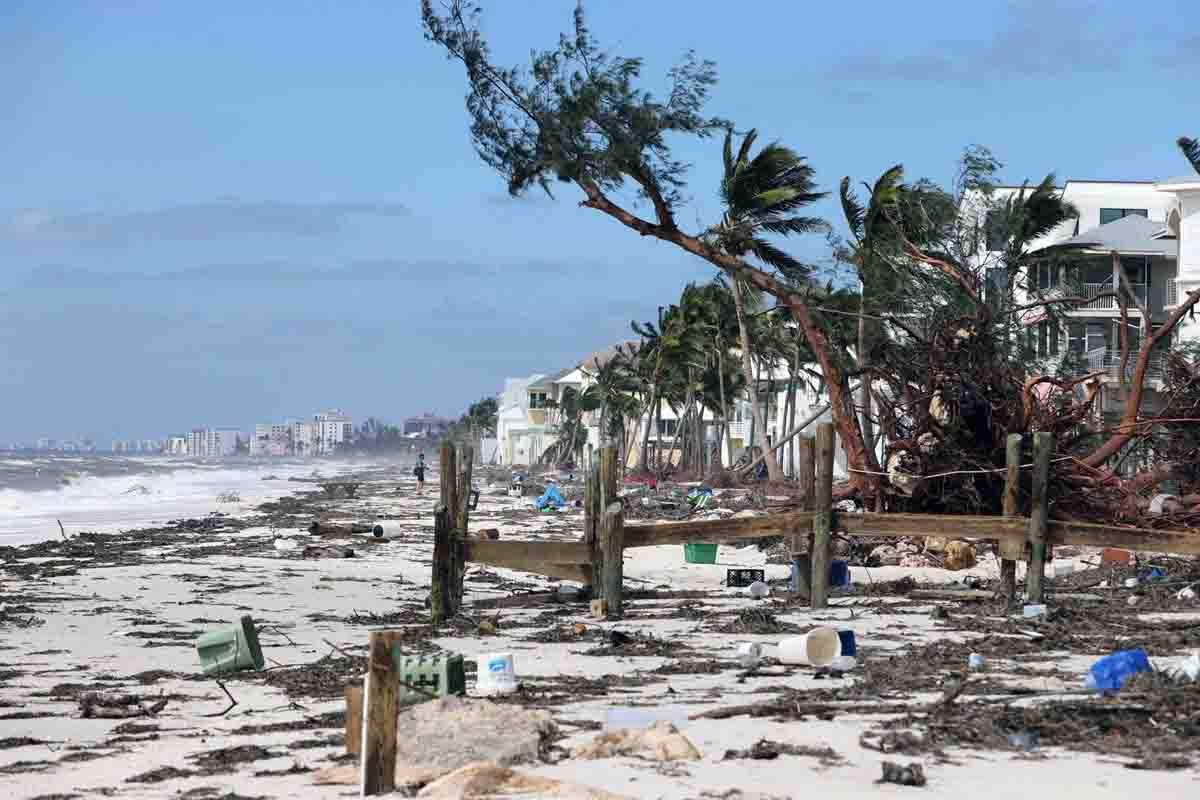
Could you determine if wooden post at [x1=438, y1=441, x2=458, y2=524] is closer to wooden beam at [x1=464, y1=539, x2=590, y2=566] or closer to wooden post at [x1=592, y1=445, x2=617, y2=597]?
wooden beam at [x1=464, y1=539, x2=590, y2=566]

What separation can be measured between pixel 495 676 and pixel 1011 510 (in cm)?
765

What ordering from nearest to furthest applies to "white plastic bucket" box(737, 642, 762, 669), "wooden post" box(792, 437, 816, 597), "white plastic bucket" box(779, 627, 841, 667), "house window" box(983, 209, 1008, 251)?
"white plastic bucket" box(779, 627, 841, 667) → "white plastic bucket" box(737, 642, 762, 669) → "wooden post" box(792, 437, 816, 597) → "house window" box(983, 209, 1008, 251)

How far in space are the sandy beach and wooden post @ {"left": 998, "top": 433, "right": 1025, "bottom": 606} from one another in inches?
19.9

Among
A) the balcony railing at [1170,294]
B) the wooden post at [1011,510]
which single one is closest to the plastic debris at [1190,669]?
the wooden post at [1011,510]

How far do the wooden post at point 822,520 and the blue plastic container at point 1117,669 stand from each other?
22.1 feet

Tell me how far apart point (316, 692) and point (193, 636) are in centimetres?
447

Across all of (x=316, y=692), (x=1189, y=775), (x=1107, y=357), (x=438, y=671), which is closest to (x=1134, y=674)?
(x=1189, y=775)

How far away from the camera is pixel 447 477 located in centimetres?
1580

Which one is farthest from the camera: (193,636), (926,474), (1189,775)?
(926,474)

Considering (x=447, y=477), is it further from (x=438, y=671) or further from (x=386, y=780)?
(x=386, y=780)

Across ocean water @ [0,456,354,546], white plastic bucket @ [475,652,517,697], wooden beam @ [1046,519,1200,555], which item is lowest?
ocean water @ [0,456,354,546]

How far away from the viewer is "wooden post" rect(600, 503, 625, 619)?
51.6 feet

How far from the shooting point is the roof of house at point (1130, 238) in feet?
171

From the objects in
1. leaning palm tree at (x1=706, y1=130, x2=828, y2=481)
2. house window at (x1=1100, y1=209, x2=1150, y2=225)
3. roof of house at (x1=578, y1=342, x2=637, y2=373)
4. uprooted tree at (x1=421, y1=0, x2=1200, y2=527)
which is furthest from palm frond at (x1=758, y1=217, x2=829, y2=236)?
roof of house at (x1=578, y1=342, x2=637, y2=373)
